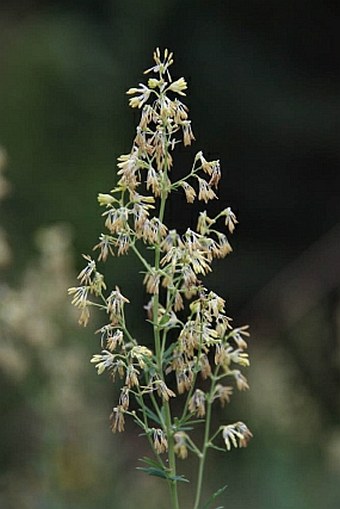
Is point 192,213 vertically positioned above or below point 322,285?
above

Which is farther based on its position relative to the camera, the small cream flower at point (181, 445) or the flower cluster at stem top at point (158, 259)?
the small cream flower at point (181, 445)

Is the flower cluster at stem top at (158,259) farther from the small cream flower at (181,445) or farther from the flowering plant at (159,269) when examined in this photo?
the small cream flower at (181,445)

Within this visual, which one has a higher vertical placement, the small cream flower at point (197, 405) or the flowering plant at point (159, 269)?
the flowering plant at point (159, 269)

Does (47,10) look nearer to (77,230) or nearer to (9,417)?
(77,230)

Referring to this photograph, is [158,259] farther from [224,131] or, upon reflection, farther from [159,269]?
[224,131]

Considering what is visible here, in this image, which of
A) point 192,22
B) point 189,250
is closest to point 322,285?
point 192,22

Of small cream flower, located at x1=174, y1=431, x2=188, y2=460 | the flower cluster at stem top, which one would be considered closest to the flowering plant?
the flower cluster at stem top

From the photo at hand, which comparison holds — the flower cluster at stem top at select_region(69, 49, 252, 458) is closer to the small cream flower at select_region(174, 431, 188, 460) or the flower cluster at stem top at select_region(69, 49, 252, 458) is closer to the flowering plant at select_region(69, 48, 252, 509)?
the flowering plant at select_region(69, 48, 252, 509)

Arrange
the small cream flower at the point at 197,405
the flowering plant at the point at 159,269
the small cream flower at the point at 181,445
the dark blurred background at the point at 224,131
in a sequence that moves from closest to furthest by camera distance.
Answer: the flowering plant at the point at 159,269 → the small cream flower at the point at 197,405 → the small cream flower at the point at 181,445 → the dark blurred background at the point at 224,131

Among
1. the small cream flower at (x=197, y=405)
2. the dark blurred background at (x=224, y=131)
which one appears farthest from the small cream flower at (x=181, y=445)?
the dark blurred background at (x=224, y=131)

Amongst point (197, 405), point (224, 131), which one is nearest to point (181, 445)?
point (197, 405)

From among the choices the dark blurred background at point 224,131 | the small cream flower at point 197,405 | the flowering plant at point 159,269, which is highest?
the dark blurred background at point 224,131
